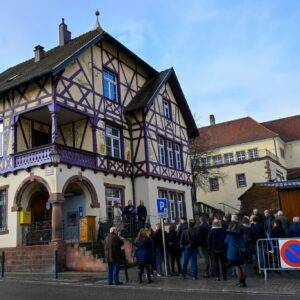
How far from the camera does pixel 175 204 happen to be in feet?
94.3

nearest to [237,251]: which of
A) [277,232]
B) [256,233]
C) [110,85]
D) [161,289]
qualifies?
[161,289]

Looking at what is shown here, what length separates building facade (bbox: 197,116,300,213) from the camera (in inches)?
1757

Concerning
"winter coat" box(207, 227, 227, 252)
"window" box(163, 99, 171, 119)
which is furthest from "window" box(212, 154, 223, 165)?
"winter coat" box(207, 227, 227, 252)

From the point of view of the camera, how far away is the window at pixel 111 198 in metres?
23.3

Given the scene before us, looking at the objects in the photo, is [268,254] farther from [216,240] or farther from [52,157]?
[52,157]

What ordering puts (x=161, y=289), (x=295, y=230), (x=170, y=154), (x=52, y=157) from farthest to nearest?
(x=170, y=154), (x=52, y=157), (x=295, y=230), (x=161, y=289)

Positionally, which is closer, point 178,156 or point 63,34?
point 63,34

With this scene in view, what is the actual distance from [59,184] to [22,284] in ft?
20.0

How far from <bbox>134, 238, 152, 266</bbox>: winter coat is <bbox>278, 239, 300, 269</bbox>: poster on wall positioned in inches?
149

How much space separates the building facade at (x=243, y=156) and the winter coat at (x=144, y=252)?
95.9 feet

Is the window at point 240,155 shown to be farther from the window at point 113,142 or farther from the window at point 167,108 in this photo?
the window at point 113,142

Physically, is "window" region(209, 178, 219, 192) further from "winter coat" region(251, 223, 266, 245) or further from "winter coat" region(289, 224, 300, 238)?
"winter coat" region(251, 223, 266, 245)

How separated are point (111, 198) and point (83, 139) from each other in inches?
131

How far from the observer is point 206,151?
43.0 m
